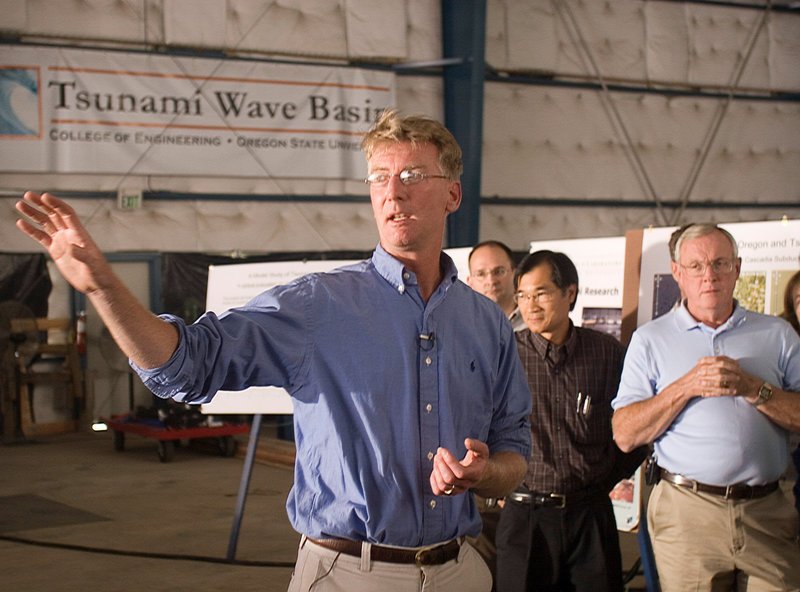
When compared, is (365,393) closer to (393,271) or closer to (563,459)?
(393,271)

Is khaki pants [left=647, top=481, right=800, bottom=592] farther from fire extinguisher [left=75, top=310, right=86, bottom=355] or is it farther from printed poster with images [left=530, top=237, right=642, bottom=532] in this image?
fire extinguisher [left=75, top=310, right=86, bottom=355]

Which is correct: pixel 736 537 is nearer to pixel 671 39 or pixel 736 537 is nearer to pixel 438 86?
pixel 438 86

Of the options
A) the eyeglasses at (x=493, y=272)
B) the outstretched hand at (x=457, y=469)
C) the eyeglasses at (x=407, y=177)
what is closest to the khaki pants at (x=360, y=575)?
the outstretched hand at (x=457, y=469)

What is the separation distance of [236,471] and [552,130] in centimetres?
747

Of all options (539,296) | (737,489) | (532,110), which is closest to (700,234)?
(539,296)

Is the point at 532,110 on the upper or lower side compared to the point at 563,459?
upper

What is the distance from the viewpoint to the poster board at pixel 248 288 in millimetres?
6426

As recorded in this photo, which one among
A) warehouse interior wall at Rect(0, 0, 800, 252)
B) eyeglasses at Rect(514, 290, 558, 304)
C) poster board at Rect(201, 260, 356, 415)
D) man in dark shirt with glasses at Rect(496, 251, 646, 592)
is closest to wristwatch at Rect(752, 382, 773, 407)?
man in dark shirt with glasses at Rect(496, 251, 646, 592)

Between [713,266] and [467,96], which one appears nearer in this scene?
[713,266]

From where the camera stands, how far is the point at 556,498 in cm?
425

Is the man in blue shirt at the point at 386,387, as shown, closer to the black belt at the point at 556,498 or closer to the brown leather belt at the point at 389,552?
the brown leather belt at the point at 389,552

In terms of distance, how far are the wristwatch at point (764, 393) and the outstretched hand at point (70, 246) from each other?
2.54 metres

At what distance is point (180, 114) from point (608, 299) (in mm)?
8617

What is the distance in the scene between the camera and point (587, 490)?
4297 mm
